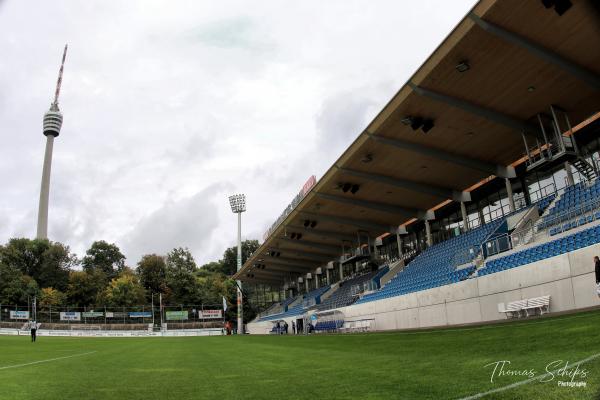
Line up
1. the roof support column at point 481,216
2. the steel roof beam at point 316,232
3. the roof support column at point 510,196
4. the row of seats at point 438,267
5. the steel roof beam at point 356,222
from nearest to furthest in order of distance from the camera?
the row of seats at point 438,267, the roof support column at point 510,196, the roof support column at point 481,216, the steel roof beam at point 356,222, the steel roof beam at point 316,232

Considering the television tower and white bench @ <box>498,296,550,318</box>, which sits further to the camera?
the television tower

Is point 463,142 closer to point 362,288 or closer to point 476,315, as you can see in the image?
point 476,315

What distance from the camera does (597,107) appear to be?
18344mm

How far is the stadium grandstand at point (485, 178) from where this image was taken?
13.6 m

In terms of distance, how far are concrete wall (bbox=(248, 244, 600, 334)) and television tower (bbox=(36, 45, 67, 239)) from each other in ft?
376

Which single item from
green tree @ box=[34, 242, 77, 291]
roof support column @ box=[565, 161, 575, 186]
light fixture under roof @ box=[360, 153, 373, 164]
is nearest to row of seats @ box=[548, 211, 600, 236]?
roof support column @ box=[565, 161, 575, 186]

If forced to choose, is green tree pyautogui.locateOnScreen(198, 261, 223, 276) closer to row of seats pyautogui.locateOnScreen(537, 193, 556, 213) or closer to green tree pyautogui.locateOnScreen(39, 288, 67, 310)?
green tree pyautogui.locateOnScreen(39, 288, 67, 310)

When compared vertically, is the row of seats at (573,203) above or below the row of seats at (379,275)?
above

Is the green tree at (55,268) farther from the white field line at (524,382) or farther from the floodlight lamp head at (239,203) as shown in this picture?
the white field line at (524,382)

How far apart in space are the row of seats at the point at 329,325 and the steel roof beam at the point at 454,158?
13823mm

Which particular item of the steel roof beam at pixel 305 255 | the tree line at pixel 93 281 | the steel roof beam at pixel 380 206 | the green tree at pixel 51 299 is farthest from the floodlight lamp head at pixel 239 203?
the steel roof beam at pixel 380 206

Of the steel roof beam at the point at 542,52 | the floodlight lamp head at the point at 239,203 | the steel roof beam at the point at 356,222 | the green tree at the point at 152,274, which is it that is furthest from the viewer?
the green tree at the point at 152,274

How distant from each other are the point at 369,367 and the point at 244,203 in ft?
203

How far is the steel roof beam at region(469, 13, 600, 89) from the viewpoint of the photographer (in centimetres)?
1280
